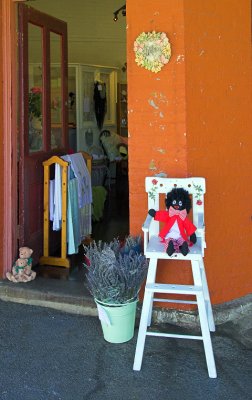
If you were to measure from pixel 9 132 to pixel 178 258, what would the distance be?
1.93 metres

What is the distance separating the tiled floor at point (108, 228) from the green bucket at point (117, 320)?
97 cm

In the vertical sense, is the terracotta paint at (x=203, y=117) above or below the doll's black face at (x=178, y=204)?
above

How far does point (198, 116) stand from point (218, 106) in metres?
0.20

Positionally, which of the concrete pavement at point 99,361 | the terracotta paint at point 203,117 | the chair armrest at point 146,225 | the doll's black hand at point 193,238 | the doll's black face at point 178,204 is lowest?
the concrete pavement at point 99,361

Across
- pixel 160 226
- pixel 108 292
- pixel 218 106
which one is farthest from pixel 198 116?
pixel 108 292

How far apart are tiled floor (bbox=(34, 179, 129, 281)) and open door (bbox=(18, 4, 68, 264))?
1.04 feet

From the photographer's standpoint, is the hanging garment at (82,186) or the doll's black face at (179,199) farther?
the hanging garment at (82,186)

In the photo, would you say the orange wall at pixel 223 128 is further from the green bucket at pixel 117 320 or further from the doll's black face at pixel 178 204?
the green bucket at pixel 117 320

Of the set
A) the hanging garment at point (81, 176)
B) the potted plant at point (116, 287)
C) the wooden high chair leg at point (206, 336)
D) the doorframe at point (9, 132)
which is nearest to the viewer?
the wooden high chair leg at point (206, 336)

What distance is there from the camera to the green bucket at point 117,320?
3182mm

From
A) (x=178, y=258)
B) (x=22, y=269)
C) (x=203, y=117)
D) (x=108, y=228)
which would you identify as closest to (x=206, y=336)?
(x=178, y=258)

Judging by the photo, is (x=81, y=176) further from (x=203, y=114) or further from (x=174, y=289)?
(x=174, y=289)

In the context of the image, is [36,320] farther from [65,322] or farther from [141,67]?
[141,67]

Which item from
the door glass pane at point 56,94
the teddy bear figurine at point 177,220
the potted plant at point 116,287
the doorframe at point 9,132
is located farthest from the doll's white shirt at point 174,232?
the door glass pane at point 56,94
